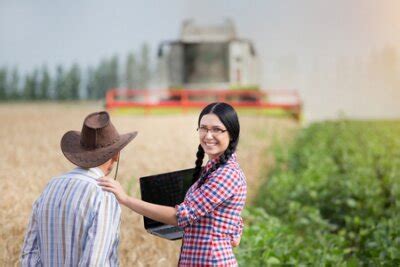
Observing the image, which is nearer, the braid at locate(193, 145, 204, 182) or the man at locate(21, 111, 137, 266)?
the man at locate(21, 111, 137, 266)

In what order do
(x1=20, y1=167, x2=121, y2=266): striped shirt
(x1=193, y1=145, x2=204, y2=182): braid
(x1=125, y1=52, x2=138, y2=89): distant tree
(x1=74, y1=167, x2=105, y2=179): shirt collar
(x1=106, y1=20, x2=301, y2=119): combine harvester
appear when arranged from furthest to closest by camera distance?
(x1=125, y1=52, x2=138, y2=89): distant tree, (x1=106, y1=20, x2=301, y2=119): combine harvester, (x1=193, y1=145, x2=204, y2=182): braid, (x1=74, y1=167, x2=105, y2=179): shirt collar, (x1=20, y1=167, x2=121, y2=266): striped shirt

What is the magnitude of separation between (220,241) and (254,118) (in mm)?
17873

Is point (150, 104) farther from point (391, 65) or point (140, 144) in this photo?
point (391, 65)

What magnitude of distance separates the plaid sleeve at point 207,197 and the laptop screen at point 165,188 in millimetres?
253

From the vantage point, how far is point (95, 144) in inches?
125

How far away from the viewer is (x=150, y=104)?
20188mm

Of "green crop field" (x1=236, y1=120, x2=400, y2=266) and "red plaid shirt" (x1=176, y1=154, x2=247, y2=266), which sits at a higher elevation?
"red plaid shirt" (x1=176, y1=154, x2=247, y2=266)

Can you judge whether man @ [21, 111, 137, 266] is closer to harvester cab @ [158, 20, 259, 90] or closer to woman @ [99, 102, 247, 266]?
woman @ [99, 102, 247, 266]

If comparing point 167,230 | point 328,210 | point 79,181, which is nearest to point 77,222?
point 79,181

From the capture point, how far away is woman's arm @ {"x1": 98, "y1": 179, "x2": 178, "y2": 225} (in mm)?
3092

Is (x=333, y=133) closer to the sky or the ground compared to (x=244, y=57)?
closer to the ground

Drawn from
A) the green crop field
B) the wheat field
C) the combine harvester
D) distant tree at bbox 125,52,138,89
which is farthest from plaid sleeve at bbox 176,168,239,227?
distant tree at bbox 125,52,138,89

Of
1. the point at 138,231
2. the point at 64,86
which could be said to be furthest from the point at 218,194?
the point at 64,86

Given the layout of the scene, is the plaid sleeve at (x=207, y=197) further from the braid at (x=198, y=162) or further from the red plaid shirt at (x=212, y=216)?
the braid at (x=198, y=162)
